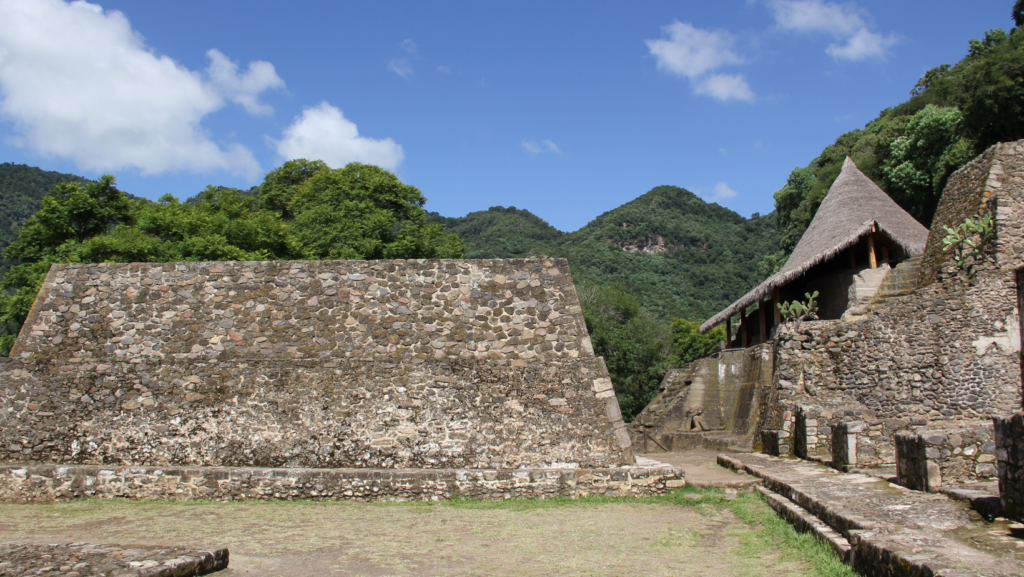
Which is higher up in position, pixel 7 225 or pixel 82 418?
pixel 7 225

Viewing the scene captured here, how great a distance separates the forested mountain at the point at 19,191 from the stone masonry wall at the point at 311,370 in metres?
44.8

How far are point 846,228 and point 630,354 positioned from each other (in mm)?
16509

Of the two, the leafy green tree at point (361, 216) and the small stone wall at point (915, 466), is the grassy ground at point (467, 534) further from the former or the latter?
the leafy green tree at point (361, 216)

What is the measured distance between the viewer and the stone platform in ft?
13.2

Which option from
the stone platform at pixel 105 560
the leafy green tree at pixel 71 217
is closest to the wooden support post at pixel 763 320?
the stone platform at pixel 105 560

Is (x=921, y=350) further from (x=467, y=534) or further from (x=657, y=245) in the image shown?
(x=657, y=245)

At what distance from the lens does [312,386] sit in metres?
8.63

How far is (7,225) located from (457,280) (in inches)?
2245

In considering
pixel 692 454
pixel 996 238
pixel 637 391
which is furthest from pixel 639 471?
pixel 637 391

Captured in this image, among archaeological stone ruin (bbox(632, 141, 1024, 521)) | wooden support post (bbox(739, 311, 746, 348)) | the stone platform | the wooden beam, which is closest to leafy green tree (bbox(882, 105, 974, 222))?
wooden support post (bbox(739, 311, 746, 348))

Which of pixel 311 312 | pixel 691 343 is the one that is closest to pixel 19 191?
pixel 691 343

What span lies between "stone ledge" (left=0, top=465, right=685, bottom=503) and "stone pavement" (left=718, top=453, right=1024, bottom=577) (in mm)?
1978

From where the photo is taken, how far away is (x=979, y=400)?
1195cm

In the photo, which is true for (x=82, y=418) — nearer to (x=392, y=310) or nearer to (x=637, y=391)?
(x=392, y=310)
